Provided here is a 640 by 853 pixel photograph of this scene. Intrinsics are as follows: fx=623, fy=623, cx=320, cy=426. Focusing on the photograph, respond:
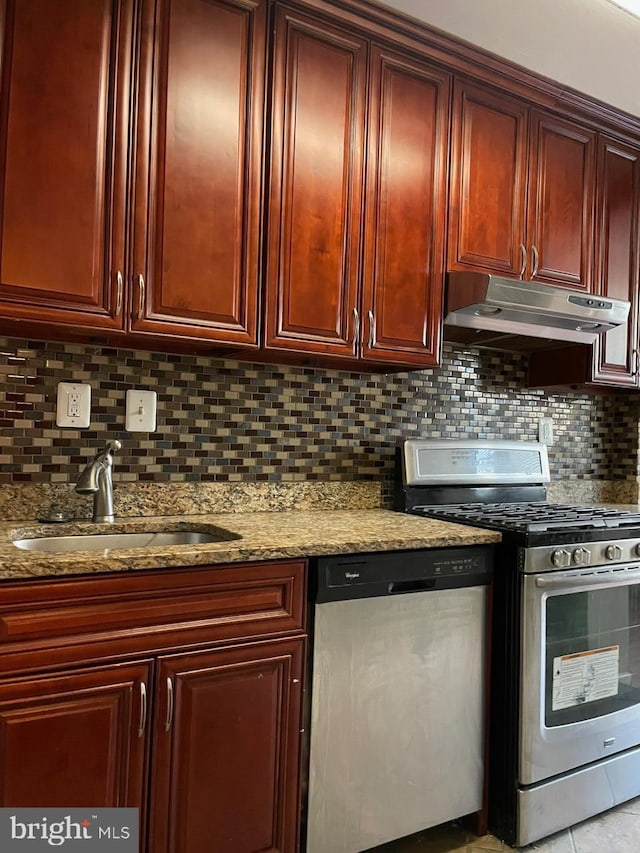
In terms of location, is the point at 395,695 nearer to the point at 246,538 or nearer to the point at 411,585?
the point at 411,585

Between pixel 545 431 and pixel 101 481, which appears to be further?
pixel 545 431

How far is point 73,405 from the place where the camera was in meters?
1.82

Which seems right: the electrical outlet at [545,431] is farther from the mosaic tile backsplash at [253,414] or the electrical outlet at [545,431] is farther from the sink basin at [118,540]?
the sink basin at [118,540]

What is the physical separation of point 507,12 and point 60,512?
2.02 meters

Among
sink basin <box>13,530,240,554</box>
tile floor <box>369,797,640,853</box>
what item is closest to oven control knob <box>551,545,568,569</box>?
tile floor <box>369,797,640,853</box>

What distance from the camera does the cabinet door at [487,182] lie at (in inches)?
85.7

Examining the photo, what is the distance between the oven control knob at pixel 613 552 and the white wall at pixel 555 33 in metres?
1.64

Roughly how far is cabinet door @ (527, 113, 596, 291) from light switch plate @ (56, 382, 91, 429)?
5.37 feet

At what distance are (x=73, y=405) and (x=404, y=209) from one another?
4.02ft

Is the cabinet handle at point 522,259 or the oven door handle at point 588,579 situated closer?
the oven door handle at point 588,579

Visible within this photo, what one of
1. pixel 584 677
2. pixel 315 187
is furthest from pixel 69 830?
pixel 315 187

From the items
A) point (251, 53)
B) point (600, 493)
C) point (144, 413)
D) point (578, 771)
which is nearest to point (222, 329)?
point (144, 413)

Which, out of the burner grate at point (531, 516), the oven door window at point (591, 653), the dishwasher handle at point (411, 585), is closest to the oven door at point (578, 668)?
the oven door window at point (591, 653)

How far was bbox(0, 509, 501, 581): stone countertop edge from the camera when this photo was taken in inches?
50.8
